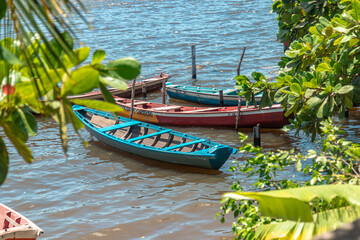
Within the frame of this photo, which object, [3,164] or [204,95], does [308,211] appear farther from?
[204,95]

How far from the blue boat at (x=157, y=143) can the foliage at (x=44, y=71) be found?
32.8ft

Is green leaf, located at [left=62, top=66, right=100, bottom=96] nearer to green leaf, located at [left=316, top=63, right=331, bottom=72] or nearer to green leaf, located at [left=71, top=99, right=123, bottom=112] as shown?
green leaf, located at [left=71, top=99, right=123, bottom=112]

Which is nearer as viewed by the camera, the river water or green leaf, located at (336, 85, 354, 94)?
green leaf, located at (336, 85, 354, 94)

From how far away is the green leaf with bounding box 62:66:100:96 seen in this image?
5.58ft

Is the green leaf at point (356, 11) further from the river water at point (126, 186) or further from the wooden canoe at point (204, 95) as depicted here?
the wooden canoe at point (204, 95)

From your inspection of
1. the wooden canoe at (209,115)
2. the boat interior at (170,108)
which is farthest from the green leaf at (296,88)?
the boat interior at (170,108)

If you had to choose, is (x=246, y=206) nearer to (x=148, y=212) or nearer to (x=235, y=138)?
(x=148, y=212)

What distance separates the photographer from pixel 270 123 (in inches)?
604

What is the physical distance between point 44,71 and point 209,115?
1442 centimetres

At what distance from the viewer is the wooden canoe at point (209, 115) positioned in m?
15.2

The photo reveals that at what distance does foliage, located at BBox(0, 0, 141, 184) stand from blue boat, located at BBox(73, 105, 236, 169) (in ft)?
32.8

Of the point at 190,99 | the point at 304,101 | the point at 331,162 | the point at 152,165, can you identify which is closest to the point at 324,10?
the point at 304,101

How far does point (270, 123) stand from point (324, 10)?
252 inches

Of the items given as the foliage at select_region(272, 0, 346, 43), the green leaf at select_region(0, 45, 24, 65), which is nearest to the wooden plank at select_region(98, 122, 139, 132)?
the foliage at select_region(272, 0, 346, 43)
